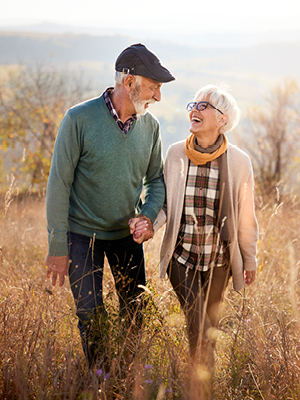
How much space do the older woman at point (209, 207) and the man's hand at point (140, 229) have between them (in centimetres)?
20

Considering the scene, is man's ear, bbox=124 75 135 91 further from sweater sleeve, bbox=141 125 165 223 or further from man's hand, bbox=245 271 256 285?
man's hand, bbox=245 271 256 285

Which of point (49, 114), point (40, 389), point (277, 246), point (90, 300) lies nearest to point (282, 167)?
point (277, 246)

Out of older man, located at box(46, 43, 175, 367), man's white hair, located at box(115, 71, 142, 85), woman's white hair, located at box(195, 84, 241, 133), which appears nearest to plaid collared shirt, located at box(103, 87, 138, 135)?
older man, located at box(46, 43, 175, 367)

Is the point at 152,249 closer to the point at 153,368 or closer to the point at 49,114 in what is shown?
the point at 153,368

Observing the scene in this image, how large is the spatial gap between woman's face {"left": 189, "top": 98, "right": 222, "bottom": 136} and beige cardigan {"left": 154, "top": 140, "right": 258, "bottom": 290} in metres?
0.20

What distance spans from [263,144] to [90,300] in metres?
8.46

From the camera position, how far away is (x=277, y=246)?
15.7 feet

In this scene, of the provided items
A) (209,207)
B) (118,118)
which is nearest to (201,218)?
(209,207)

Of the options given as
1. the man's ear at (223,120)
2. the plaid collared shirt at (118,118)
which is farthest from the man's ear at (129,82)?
the man's ear at (223,120)

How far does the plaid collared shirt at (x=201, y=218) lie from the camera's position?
268 centimetres

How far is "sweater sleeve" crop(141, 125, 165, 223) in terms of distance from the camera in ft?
8.90

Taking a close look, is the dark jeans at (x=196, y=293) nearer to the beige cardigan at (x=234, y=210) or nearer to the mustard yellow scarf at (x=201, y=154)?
the beige cardigan at (x=234, y=210)

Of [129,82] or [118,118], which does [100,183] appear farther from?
[129,82]

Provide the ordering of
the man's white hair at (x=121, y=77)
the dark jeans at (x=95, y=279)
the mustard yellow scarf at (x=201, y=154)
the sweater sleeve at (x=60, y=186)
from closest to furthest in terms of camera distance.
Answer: the dark jeans at (x=95, y=279) → the sweater sleeve at (x=60, y=186) → the man's white hair at (x=121, y=77) → the mustard yellow scarf at (x=201, y=154)
